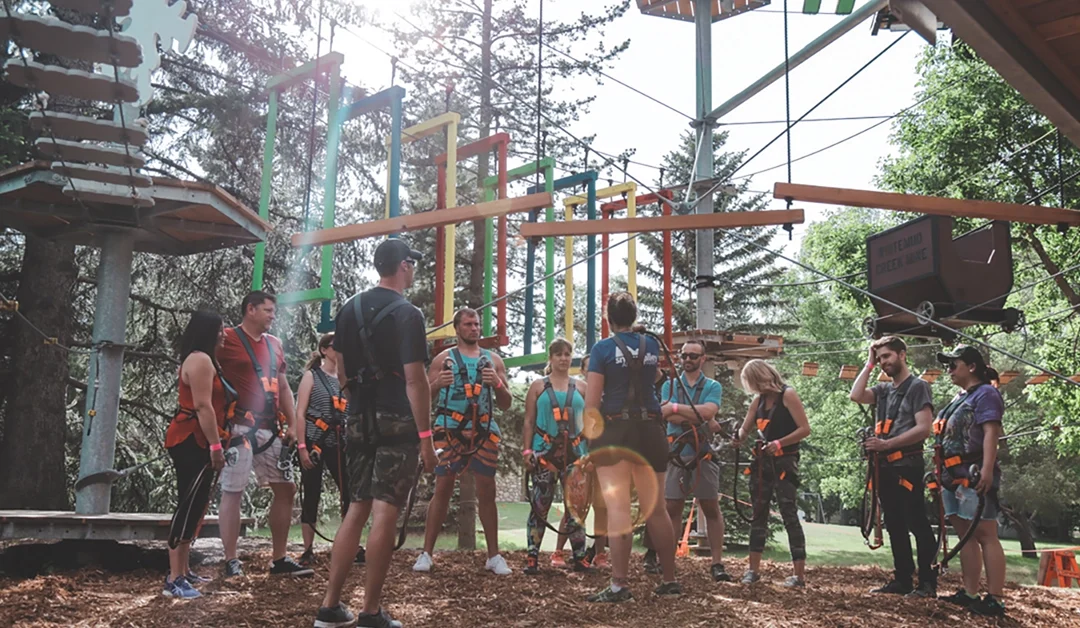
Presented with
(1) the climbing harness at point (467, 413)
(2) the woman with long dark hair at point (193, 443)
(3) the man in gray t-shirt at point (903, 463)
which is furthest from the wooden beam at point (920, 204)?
(2) the woman with long dark hair at point (193, 443)

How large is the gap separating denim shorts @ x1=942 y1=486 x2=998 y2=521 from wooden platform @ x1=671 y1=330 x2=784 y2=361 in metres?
4.37

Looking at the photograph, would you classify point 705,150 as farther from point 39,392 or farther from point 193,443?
point 39,392

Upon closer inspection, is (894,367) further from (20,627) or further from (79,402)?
(79,402)

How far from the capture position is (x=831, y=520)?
46.8 metres

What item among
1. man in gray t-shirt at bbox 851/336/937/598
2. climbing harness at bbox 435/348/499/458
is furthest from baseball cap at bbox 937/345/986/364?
climbing harness at bbox 435/348/499/458

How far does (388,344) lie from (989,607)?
4102 millimetres

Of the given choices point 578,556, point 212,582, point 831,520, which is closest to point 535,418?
point 578,556

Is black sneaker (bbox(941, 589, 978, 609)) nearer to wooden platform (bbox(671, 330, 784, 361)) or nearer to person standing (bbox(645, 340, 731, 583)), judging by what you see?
person standing (bbox(645, 340, 731, 583))

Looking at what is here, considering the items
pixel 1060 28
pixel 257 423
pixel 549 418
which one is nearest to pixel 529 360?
pixel 549 418

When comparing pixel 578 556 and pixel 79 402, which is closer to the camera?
pixel 578 556

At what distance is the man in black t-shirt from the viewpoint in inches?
156

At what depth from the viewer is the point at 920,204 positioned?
6402mm

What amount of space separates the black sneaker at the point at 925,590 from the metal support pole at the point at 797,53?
4.12 meters

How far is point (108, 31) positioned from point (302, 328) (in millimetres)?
9329
